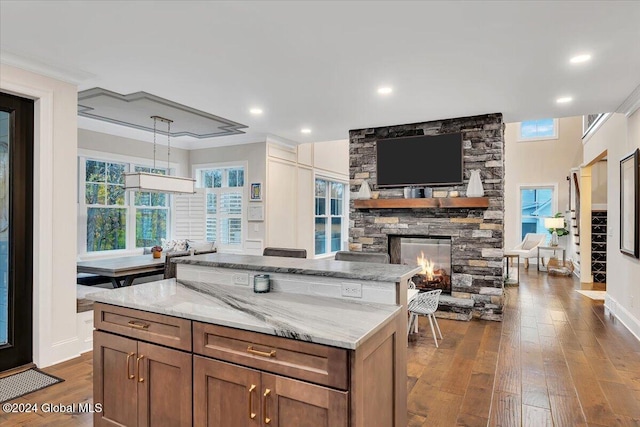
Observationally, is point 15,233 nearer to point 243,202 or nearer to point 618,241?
point 243,202

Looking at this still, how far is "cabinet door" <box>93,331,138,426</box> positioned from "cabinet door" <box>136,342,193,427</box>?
0.06 meters

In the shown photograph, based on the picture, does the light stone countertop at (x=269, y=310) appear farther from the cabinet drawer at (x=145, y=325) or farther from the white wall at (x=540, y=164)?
the white wall at (x=540, y=164)

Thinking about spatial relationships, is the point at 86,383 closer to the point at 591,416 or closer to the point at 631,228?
the point at 591,416

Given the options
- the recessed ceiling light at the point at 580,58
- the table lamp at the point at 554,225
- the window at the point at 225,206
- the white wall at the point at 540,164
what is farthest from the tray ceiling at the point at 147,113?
the white wall at the point at 540,164

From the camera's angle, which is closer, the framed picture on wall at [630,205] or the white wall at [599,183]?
the framed picture on wall at [630,205]

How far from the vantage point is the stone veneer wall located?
4789 millimetres

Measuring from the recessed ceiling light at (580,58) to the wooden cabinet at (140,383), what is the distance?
3527mm

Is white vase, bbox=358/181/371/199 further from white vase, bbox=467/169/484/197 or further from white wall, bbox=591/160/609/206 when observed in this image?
white wall, bbox=591/160/609/206

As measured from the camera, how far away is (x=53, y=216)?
3281 mm

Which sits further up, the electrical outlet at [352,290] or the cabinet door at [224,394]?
the electrical outlet at [352,290]

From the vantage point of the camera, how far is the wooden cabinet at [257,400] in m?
1.44

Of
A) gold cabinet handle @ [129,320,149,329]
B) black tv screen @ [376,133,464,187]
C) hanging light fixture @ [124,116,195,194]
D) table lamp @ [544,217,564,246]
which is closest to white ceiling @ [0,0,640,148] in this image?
black tv screen @ [376,133,464,187]

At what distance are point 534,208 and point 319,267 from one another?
9.28 metres

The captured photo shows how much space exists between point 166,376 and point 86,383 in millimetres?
1596
